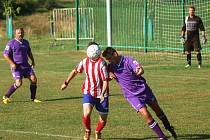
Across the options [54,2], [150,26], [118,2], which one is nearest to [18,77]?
[150,26]

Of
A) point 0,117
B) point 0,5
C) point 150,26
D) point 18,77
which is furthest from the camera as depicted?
point 0,5

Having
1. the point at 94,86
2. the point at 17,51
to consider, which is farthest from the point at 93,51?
the point at 17,51

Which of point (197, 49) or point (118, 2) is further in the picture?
point (118, 2)

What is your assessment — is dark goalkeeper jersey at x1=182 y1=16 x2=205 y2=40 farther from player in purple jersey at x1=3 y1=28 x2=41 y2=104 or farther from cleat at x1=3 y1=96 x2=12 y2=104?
cleat at x1=3 y1=96 x2=12 y2=104

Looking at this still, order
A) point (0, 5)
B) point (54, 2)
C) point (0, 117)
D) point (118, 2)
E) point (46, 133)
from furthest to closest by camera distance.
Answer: point (54, 2) → point (0, 5) → point (118, 2) → point (0, 117) → point (46, 133)

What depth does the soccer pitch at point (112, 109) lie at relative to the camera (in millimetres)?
12327

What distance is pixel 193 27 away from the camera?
25.1 m

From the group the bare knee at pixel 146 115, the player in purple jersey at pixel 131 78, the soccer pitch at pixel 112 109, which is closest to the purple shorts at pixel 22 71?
the soccer pitch at pixel 112 109

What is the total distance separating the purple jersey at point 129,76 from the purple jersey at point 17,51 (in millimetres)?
6160

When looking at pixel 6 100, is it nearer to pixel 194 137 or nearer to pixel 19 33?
pixel 19 33

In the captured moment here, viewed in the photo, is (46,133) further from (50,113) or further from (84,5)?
(84,5)

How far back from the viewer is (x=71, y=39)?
39844mm

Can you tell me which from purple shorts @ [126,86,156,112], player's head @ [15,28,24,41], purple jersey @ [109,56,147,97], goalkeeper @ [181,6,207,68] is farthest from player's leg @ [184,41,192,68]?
purple jersey @ [109,56,147,97]

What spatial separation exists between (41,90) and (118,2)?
18.4 m
